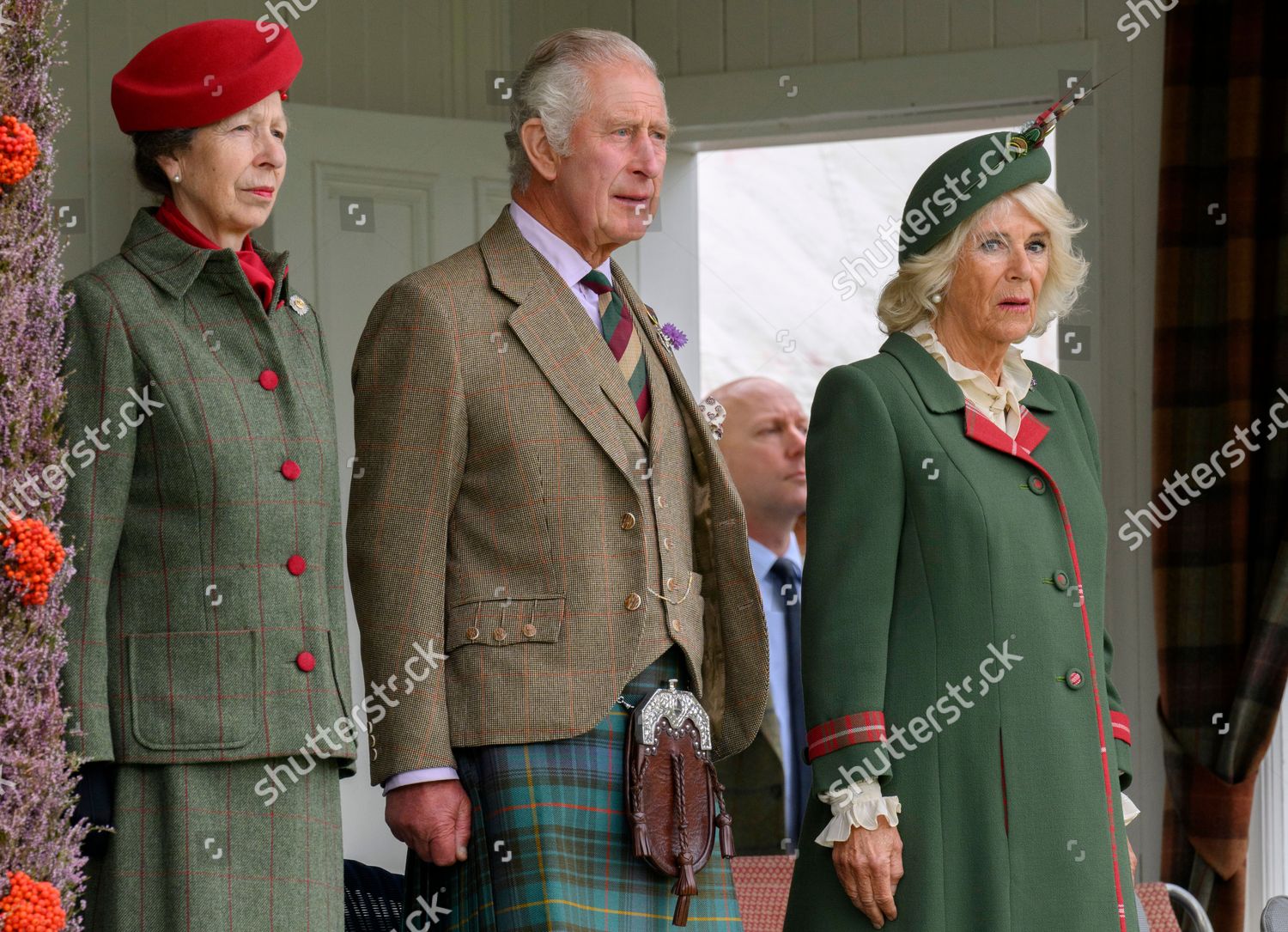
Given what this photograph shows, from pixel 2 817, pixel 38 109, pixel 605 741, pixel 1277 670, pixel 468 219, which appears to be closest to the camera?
pixel 2 817

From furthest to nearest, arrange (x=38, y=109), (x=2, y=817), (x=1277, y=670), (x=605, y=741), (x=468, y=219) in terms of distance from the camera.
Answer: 1. (x=468, y=219)
2. (x=1277, y=670)
3. (x=605, y=741)
4. (x=38, y=109)
5. (x=2, y=817)

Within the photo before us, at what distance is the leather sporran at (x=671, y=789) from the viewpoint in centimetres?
243

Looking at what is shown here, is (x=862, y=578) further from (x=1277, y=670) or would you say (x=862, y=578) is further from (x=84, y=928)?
(x=1277, y=670)

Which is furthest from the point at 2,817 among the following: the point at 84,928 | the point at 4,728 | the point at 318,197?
the point at 318,197

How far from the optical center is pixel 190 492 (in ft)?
7.40

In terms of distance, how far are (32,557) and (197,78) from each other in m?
0.69

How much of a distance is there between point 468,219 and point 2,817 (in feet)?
10.6

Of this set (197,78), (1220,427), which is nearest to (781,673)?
(1220,427)

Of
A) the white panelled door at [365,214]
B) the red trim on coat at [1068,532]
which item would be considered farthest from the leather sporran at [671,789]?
the white panelled door at [365,214]

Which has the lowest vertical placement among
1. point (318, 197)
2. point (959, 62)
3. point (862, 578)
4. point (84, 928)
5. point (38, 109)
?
point (84, 928)

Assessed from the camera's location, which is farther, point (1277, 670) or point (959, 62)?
point (959, 62)

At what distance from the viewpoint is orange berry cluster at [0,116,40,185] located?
2072mm

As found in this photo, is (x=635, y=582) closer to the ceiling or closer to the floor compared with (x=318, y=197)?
closer to the floor

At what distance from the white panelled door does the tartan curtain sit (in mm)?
1557
